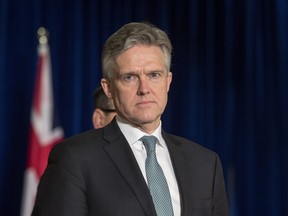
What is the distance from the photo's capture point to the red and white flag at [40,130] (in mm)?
3965

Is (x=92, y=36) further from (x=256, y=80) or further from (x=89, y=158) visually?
(x=89, y=158)

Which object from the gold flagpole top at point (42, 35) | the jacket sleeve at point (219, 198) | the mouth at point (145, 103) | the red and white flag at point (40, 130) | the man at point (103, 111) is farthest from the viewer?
the gold flagpole top at point (42, 35)

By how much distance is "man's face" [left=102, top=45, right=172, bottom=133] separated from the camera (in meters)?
1.62

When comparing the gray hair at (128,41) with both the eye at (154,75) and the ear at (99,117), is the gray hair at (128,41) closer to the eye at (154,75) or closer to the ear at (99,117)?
the eye at (154,75)

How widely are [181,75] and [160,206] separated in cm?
305

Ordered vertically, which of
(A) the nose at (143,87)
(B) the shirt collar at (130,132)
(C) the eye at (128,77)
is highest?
(C) the eye at (128,77)

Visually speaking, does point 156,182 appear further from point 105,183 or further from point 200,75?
point 200,75

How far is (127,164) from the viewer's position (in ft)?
5.24

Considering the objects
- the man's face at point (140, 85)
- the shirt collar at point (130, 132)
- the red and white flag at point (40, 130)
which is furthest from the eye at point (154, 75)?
the red and white flag at point (40, 130)

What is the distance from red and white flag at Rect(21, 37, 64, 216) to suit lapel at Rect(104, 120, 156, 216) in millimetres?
2344

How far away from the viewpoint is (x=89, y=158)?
5.15 ft

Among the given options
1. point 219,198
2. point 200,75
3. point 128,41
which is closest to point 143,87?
point 128,41

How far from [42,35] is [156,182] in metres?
2.76

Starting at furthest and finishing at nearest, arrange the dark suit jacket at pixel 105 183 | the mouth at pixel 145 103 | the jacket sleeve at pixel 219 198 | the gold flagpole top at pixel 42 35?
1. the gold flagpole top at pixel 42 35
2. the jacket sleeve at pixel 219 198
3. the mouth at pixel 145 103
4. the dark suit jacket at pixel 105 183
